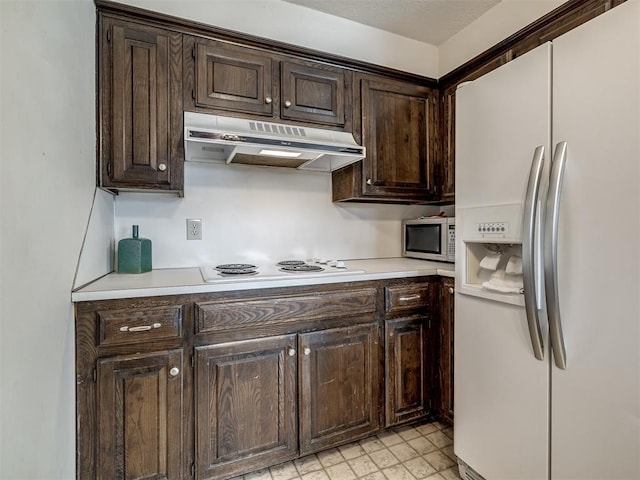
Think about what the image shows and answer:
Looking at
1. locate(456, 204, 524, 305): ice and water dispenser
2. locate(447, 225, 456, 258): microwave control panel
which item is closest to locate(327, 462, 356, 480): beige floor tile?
locate(456, 204, 524, 305): ice and water dispenser

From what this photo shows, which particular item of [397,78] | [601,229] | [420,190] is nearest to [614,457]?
[601,229]

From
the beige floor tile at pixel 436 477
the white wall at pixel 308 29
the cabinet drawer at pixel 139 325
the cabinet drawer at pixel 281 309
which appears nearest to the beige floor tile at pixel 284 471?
the beige floor tile at pixel 436 477

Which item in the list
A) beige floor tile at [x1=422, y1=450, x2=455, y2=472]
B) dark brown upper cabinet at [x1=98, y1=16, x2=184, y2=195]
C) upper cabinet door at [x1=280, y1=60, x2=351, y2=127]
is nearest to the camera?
dark brown upper cabinet at [x1=98, y1=16, x2=184, y2=195]

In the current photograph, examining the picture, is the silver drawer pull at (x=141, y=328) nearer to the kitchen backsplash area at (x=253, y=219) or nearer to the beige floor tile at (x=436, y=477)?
the kitchen backsplash area at (x=253, y=219)

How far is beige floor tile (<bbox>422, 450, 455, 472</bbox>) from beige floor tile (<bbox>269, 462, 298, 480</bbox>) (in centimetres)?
67

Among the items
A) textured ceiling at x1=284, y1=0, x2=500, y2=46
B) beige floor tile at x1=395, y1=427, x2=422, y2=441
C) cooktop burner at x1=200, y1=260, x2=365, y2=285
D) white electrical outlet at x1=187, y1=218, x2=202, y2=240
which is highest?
textured ceiling at x1=284, y1=0, x2=500, y2=46

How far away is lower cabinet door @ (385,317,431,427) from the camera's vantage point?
5.74 ft

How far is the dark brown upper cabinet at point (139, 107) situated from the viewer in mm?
1476

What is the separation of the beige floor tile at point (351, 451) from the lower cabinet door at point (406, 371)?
194 mm

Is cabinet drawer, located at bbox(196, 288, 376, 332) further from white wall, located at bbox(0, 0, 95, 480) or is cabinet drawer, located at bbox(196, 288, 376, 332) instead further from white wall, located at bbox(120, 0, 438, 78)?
white wall, located at bbox(120, 0, 438, 78)

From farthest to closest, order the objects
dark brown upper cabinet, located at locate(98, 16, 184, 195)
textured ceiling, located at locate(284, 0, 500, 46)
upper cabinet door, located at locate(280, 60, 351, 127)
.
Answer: textured ceiling, located at locate(284, 0, 500, 46)
upper cabinet door, located at locate(280, 60, 351, 127)
dark brown upper cabinet, located at locate(98, 16, 184, 195)

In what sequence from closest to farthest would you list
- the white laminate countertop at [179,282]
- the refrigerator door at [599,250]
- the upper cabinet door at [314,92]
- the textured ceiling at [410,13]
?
the refrigerator door at [599,250], the white laminate countertop at [179,282], the upper cabinet door at [314,92], the textured ceiling at [410,13]

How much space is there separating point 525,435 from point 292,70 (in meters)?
2.00

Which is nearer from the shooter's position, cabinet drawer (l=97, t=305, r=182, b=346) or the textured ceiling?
cabinet drawer (l=97, t=305, r=182, b=346)
